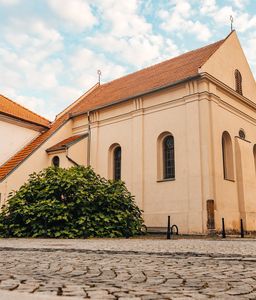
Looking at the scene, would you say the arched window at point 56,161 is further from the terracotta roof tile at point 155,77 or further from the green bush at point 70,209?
the green bush at point 70,209

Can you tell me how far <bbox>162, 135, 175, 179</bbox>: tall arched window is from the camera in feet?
61.3

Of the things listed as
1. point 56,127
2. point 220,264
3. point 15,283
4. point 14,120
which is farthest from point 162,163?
point 15,283

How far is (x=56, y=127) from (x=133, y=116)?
5.84 meters

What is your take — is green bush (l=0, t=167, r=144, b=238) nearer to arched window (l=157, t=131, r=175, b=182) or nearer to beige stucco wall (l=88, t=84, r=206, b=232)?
beige stucco wall (l=88, t=84, r=206, b=232)

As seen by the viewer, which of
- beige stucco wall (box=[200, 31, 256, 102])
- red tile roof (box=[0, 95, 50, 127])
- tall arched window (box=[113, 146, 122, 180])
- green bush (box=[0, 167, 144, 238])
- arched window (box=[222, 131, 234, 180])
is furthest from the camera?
red tile roof (box=[0, 95, 50, 127])

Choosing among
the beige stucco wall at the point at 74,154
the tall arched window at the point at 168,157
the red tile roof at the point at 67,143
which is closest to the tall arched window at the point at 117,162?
the beige stucco wall at the point at 74,154

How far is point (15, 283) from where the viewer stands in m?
3.85

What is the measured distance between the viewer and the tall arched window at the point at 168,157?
1867 cm

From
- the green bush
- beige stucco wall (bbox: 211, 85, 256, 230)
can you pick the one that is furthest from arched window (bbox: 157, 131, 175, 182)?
the green bush

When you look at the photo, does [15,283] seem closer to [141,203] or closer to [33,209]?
[33,209]

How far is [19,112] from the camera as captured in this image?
77.4 feet

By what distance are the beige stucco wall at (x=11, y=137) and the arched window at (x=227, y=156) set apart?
482 inches

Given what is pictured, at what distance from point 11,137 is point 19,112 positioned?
2234 mm

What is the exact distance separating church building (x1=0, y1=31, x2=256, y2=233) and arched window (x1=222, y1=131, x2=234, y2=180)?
52mm
